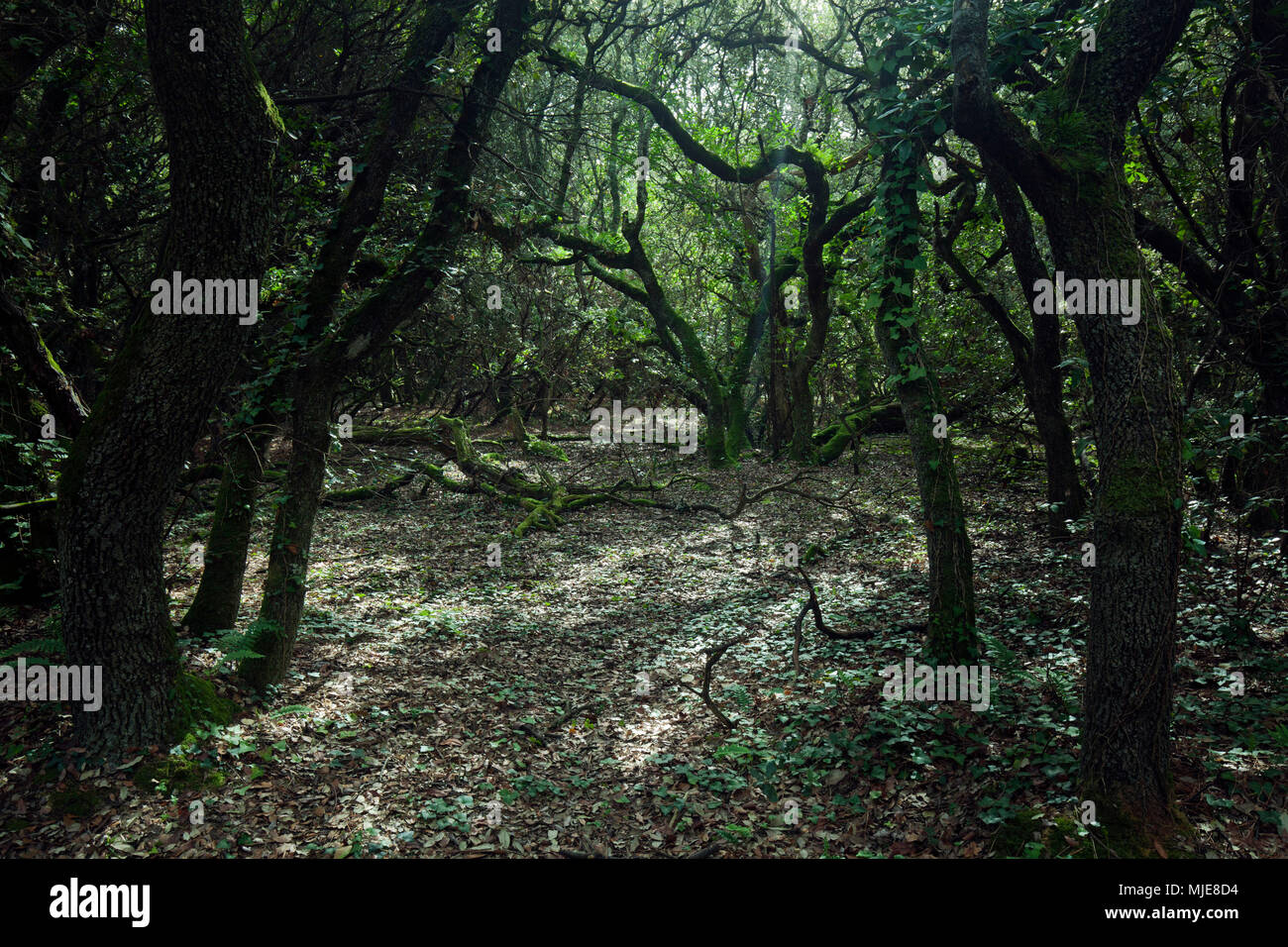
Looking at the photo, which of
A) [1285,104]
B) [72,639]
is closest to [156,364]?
[72,639]

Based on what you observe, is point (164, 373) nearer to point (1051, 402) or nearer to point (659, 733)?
point (659, 733)

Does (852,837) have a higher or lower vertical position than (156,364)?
lower

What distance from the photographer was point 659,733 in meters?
5.48

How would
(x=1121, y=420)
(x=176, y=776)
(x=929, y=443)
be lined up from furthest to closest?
(x=929, y=443)
(x=176, y=776)
(x=1121, y=420)

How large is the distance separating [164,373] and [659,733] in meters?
4.14

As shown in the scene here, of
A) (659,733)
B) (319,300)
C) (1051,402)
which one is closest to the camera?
(659,733)

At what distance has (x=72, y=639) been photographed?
4.25 m

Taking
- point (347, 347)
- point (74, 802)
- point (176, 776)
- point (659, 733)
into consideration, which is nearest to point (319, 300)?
point (347, 347)

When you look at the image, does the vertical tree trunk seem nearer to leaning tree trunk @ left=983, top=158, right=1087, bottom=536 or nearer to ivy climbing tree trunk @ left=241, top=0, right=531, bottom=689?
ivy climbing tree trunk @ left=241, top=0, right=531, bottom=689

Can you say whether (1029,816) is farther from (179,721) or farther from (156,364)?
(156,364)

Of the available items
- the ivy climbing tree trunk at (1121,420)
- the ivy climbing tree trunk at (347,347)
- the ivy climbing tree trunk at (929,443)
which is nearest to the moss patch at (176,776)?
the ivy climbing tree trunk at (347,347)

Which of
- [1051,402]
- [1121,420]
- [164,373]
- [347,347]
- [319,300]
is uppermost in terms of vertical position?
[319,300]

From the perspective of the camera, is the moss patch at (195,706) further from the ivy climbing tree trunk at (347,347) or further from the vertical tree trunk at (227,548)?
the vertical tree trunk at (227,548)
